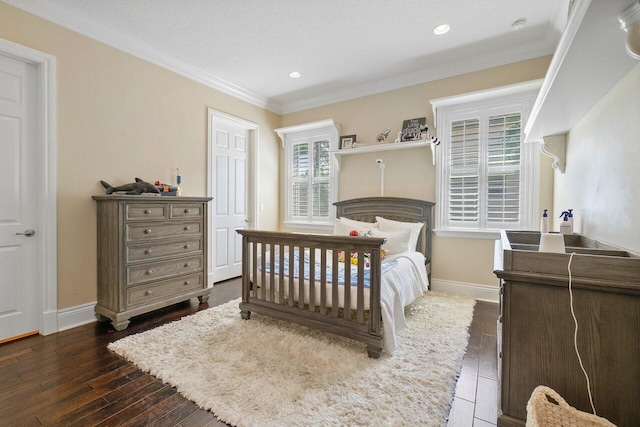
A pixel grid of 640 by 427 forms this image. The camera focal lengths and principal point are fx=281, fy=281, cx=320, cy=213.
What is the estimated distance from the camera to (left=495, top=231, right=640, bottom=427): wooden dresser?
1.10 m

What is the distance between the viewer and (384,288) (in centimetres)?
219

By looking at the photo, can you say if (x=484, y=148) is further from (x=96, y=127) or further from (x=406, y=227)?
(x=96, y=127)

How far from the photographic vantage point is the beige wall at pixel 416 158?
3.29 m

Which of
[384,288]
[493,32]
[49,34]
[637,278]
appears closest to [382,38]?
[493,32]

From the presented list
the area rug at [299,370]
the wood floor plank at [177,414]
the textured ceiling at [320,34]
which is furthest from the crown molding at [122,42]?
the wood floor plank at [177,414]

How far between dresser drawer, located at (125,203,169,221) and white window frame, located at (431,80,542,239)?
126 inches

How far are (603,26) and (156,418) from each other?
261 cm

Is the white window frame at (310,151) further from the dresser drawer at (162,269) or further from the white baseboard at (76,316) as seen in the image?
the white baseboard at (76,316)

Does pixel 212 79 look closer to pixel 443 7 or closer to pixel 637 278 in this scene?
pixel 443 7

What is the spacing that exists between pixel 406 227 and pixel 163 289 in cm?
280

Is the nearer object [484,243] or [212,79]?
[484,243]

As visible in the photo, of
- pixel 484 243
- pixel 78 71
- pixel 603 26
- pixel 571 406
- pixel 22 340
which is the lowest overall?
pixel 22 340

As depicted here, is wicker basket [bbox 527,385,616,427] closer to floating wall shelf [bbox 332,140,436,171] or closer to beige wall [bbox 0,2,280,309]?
floating wall shelf [bbox 332,140,436,171]

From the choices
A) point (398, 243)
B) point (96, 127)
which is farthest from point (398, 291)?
point (96, 127)
